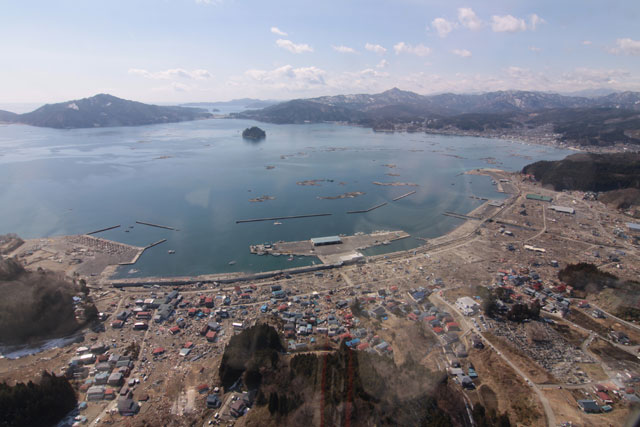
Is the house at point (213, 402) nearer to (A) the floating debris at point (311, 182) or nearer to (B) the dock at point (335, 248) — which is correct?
(B) the dock at point (335, 248)

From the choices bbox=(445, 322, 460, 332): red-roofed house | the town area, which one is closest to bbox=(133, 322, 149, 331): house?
the town area

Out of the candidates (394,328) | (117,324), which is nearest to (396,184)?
(394,328)

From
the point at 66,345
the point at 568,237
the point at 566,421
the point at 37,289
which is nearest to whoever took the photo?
the point at 566,421

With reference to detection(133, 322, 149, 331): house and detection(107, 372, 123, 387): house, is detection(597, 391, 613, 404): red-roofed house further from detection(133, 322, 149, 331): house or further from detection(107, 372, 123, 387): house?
detection(133, 322, 149, 331): house

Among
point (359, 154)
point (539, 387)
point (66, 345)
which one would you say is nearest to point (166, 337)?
point (66, 345)

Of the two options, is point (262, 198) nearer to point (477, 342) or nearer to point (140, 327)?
point (140, 327)

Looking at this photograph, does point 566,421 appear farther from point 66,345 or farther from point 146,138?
point 146,138

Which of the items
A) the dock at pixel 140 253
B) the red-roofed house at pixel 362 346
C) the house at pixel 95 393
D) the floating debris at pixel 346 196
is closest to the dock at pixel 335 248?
the dock at pixel 140 253

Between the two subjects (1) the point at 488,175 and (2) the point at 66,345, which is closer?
(2) the point at 66,345
